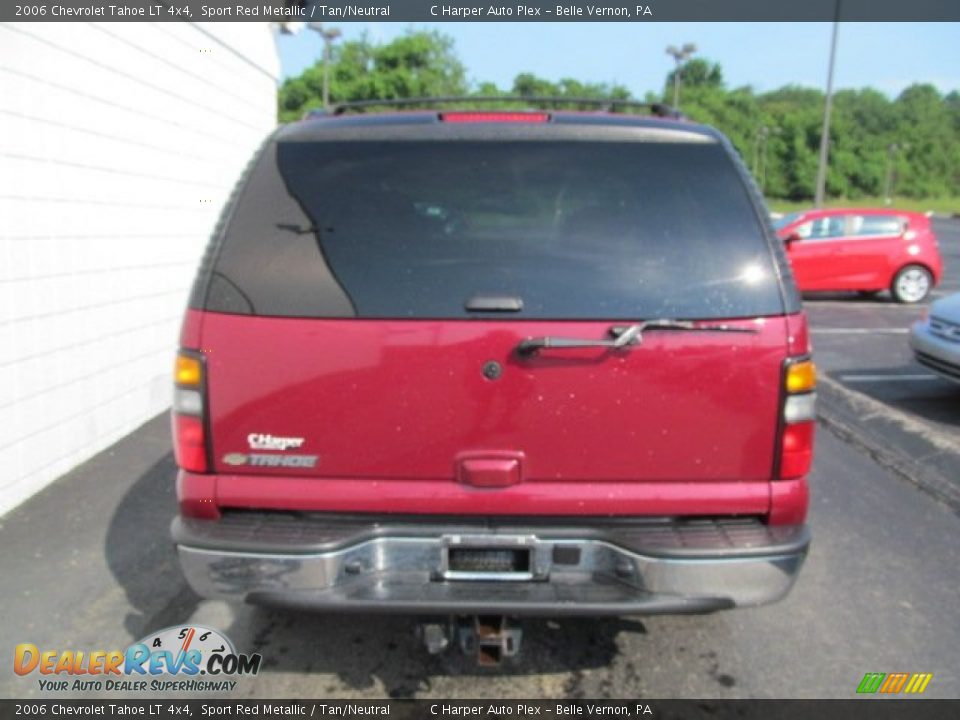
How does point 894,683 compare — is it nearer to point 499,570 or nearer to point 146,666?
point 499,570

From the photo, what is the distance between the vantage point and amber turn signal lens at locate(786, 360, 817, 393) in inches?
94.3

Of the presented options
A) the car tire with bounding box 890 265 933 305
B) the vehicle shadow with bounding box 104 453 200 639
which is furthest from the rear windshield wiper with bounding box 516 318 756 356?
the car tire with bounding box 890 265 933 305

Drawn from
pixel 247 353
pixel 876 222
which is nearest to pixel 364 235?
pixel 247 353

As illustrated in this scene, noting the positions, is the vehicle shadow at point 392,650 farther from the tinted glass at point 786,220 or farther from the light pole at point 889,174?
the light pole at point 889,174

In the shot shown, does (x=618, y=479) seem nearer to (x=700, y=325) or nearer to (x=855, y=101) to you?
(x=700, y=325)

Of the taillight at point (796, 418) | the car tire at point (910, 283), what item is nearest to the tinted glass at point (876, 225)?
the car tire at point (910, 283)

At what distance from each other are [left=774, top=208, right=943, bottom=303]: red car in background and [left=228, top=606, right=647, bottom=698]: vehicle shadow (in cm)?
1192

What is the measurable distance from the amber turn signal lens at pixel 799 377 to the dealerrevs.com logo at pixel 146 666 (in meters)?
2.16

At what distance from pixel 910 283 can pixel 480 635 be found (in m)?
13.7

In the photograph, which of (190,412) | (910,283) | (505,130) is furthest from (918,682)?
(910,283)

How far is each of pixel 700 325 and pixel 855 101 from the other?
106 meters

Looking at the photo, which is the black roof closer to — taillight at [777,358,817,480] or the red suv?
the red suv

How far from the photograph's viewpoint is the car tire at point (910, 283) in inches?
544

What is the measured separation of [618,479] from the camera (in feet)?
8.03
